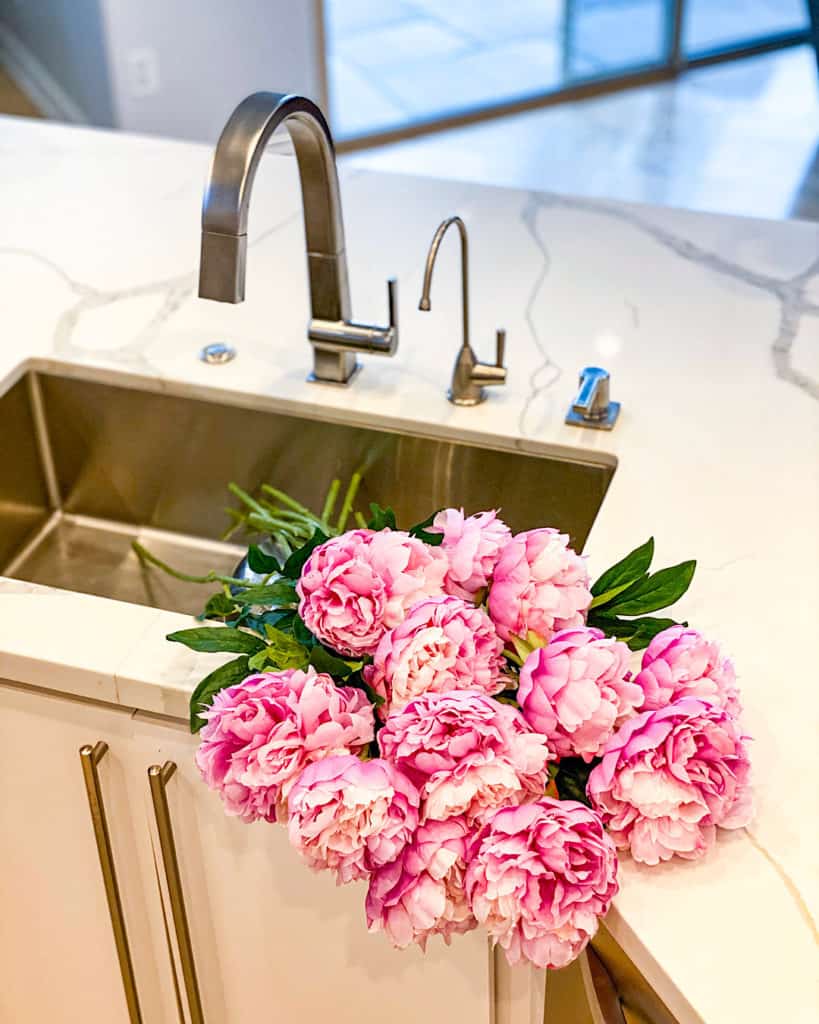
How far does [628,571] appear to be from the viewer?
0.89 m

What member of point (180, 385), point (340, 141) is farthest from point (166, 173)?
point (340, 141)

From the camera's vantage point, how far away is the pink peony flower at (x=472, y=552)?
85 centimetres

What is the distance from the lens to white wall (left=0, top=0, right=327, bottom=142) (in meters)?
3.77

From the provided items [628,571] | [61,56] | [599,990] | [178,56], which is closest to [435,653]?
[628,571]

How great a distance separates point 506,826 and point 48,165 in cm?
137

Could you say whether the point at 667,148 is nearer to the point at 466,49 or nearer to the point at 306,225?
the point at 466,49

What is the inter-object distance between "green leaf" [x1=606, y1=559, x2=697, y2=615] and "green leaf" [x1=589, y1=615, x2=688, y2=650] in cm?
1

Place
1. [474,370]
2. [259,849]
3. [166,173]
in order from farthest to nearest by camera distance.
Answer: [166,173] → [474,370] → [259,849]

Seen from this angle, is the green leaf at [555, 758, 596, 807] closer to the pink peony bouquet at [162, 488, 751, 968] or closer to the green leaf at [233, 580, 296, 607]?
the pink peony bouquet at [162, 488, 751, 968]

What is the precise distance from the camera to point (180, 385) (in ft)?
4.45

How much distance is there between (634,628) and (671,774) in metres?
0.15

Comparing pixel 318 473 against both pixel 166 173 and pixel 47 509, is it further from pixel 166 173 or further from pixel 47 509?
pixel 166 173

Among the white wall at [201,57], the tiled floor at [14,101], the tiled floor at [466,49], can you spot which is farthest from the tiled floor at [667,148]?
the tiled floor at [14,101]

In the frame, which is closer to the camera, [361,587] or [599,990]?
[361,587]
